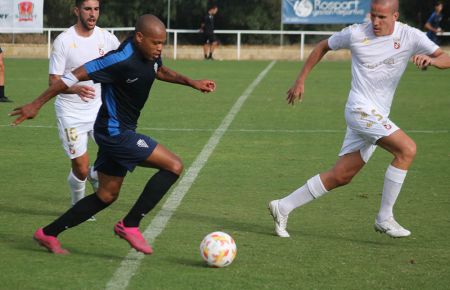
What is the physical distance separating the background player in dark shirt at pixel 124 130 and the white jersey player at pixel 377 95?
1.35m

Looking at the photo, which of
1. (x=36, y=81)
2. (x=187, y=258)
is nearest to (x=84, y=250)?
(x=187, y=258)

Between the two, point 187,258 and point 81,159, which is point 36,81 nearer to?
point 81,159

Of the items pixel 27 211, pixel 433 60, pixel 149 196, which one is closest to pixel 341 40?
pixel 433 60

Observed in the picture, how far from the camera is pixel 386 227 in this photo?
25.4 feet

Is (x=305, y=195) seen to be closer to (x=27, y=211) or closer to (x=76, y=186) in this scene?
(x=76, y=186)

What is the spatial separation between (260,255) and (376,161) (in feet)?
17.4

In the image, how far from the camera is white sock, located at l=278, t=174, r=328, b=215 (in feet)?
26.0

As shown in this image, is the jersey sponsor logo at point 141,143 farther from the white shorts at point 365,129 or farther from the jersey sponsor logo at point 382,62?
the jersey sponsor logo at point 382,62

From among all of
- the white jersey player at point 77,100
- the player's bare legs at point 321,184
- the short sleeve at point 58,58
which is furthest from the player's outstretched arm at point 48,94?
the player's bare legs at point 321,184

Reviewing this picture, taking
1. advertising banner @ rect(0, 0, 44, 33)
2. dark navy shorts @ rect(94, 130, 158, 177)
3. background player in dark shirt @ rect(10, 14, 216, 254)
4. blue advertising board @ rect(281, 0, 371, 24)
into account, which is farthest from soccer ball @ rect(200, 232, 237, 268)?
blue advertising board @ rect(281, 0, 371, 24)

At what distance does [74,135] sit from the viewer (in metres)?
8.55

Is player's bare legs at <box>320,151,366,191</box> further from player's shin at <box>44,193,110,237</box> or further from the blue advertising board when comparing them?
the blue advertising board

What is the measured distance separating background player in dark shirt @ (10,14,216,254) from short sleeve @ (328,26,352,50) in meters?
1.55

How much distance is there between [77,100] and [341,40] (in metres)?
2.42
